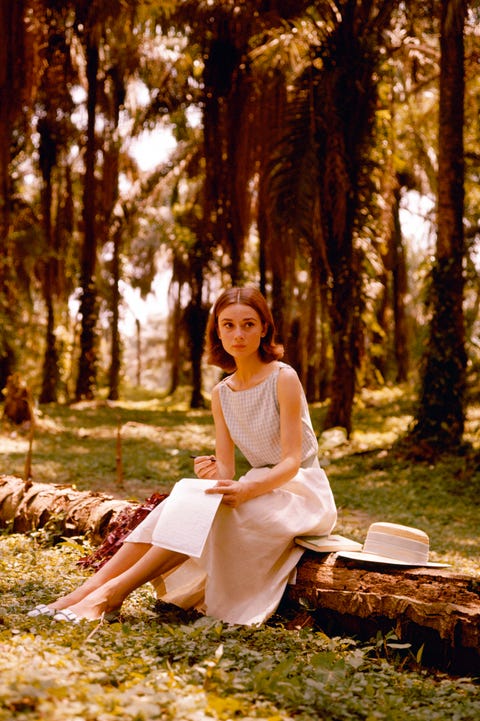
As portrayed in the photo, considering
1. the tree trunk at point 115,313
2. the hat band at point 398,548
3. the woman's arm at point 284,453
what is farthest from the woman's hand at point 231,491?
the tree trunk at point 115,313

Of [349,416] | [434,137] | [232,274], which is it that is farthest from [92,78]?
[349,416]

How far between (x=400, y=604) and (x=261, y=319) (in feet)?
5.43

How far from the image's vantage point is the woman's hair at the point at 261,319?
435cm

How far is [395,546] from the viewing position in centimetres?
405

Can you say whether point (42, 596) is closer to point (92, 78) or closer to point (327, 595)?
point (327, 595)

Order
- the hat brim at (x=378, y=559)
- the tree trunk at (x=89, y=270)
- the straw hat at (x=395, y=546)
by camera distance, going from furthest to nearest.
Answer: the tree trunk at (x=89, y=270) → the straw hat at (x=395, y=546) → the hat brim at (x=378, y=559)

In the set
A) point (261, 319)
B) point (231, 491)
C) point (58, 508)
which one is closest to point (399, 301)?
point (58, 508)

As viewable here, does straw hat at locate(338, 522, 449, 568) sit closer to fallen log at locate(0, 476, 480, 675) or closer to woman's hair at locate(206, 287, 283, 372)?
fallen log at locate(0, 476, 480, 675)

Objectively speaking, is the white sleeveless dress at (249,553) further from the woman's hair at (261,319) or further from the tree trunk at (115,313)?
the tree trunk at (115,313)

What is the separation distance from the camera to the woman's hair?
4352mm

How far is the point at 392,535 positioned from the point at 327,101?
10116 mm

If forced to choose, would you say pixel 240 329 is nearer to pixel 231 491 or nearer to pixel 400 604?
pixel 231 491

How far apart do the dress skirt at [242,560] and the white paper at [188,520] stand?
96mm

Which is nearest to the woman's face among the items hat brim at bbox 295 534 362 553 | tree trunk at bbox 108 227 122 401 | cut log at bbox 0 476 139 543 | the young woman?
the young woman
